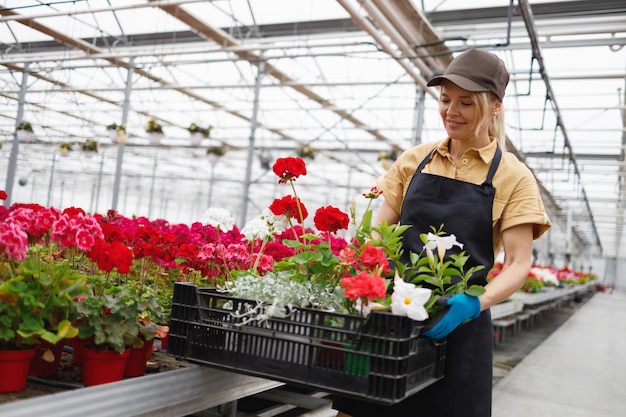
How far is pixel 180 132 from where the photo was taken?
57.8 ft

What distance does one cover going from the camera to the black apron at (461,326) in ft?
4.30

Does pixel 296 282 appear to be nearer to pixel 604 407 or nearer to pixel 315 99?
pixel 604 407

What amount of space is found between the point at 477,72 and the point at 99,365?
103 cm

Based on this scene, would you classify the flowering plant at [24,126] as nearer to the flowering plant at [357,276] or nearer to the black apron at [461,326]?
the flowering plant at [357,276]

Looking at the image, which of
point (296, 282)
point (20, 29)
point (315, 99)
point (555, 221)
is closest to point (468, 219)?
point (296, 282)

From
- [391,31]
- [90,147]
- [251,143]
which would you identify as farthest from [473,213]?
[90,147]

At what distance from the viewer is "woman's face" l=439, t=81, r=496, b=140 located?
1.38 meters

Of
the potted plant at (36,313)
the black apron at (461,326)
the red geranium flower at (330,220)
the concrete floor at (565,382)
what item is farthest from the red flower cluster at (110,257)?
the concrete floor at (565,382)

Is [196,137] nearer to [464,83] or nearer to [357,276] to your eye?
[464,83]

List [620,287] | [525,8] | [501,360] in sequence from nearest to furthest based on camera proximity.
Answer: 1. [525,8]
2. [501,360]
3. [620,287]

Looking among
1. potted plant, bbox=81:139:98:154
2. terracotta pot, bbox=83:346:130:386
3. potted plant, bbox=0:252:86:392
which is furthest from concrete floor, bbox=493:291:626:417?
potted plant, bbox=81:139:98:154

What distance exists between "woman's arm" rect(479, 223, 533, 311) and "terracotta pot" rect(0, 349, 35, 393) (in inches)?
35.4

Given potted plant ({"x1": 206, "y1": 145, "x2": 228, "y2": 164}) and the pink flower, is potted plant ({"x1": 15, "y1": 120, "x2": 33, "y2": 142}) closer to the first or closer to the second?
potted plant ({"x1": 206, "y1": 145, "x2": 228, "y2": 164})

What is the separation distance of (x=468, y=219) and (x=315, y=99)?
1064 centimetres
